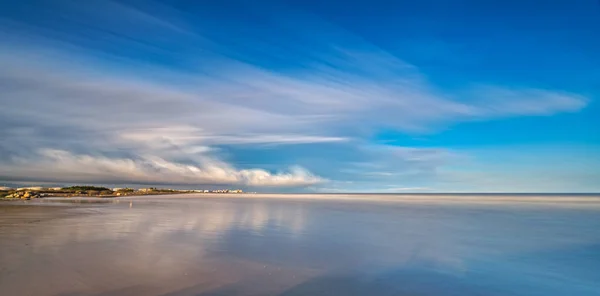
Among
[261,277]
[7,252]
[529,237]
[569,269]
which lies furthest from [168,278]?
[529,237]

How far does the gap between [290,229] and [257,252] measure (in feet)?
30.8

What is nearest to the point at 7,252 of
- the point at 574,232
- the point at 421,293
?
the point at 421,293

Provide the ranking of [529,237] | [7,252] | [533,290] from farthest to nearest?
1. [529,237]
2. [7,252]
3. [533,290]

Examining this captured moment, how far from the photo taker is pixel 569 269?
1534 centimetres

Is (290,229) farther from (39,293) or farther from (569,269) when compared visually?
A: (39,293)

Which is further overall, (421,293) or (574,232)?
(574,232)

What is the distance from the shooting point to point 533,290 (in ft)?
39.9

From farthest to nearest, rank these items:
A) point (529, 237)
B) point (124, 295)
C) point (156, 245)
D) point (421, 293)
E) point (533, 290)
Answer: point (529, 237), point (156, 245), point (533, 290), point (421, 293), point (124, 295)

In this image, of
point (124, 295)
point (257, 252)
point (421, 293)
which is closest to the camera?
point (124, 295)

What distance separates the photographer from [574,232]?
27.1 metres

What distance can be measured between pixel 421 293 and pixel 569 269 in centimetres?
794

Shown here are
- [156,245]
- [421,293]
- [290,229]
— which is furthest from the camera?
[290,229]

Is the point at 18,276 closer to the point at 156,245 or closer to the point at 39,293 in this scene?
the point at 39,293

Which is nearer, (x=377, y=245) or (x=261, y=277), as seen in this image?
(x=261, y=277)
